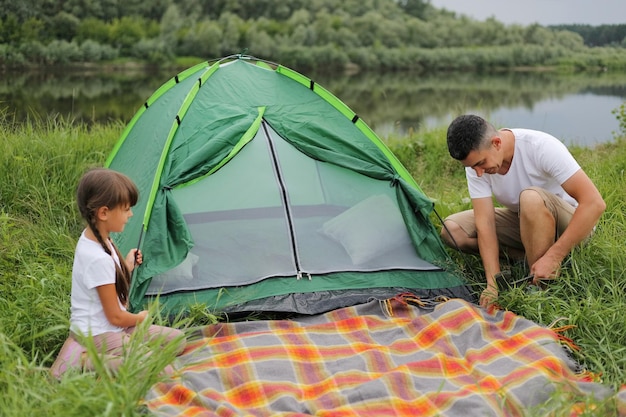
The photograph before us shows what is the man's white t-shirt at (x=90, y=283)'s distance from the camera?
2621mm

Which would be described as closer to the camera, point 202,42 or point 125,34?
point 125,34

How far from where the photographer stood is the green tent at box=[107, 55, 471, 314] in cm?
330

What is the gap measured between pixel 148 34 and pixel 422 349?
2497 centimetres

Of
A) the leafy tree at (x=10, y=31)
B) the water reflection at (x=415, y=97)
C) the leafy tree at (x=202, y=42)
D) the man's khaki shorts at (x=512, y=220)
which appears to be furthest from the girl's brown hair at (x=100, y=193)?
the leafy tree at (x=202, y=42)

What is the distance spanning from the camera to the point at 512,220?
3.68 m

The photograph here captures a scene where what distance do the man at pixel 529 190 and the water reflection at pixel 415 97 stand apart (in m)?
3.49

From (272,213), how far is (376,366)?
3.63ft

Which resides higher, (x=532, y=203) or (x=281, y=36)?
(x=281, y=36)

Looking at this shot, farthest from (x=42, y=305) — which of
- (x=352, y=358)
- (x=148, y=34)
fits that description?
(x=148, y=34)

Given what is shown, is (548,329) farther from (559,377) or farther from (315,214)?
(315,214)

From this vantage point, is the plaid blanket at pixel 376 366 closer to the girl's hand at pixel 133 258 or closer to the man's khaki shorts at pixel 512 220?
the girl's hand at pixel 133 258

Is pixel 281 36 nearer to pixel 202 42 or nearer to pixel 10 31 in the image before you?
pixel 202 42

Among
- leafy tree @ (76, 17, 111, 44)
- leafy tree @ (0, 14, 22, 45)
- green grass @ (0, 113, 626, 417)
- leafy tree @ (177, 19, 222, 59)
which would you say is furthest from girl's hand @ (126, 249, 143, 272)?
leafy tree @ (177, 19, 222, 59)

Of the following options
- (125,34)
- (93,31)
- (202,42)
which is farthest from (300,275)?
(202,42)
